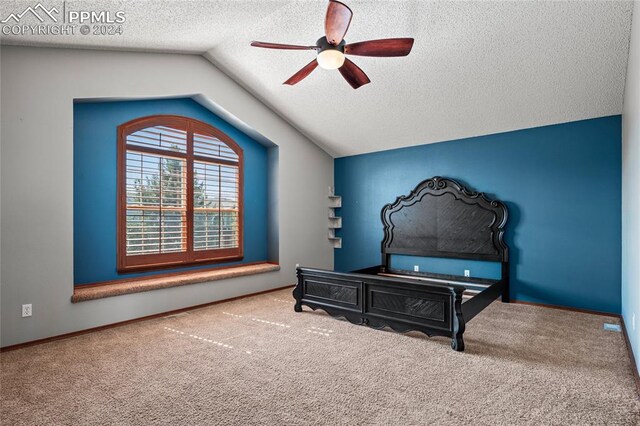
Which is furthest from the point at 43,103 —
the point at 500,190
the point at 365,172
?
the point at 500,190

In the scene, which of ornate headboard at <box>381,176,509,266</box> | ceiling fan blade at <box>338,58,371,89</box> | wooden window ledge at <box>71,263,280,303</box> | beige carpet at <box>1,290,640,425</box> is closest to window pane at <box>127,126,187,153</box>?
wooden window ledge at <box>71,263,280,303</box>

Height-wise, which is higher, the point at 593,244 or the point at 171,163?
the point at 171,163

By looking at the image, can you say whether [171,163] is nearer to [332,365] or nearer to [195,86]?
[195,86]

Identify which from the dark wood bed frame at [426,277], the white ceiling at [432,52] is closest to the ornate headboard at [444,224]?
the dark wood bed frame at [426,277]

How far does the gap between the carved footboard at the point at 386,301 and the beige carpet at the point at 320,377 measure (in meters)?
0.15

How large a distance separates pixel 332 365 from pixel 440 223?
11.3ft

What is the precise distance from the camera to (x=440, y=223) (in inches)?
218

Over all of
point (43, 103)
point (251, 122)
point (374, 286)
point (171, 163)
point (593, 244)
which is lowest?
point (374, 286)

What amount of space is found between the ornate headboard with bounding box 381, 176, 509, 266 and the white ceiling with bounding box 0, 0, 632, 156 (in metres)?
1.00

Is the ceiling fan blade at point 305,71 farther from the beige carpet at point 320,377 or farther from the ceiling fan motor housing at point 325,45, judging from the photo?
the beige carpet at point 320,377

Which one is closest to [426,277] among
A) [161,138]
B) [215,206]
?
[215,206]

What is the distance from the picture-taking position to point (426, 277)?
5.61 metres

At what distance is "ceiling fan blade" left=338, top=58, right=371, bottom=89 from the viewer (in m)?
3.20

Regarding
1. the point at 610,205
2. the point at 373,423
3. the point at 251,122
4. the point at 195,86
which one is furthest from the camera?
the point at 251,122
